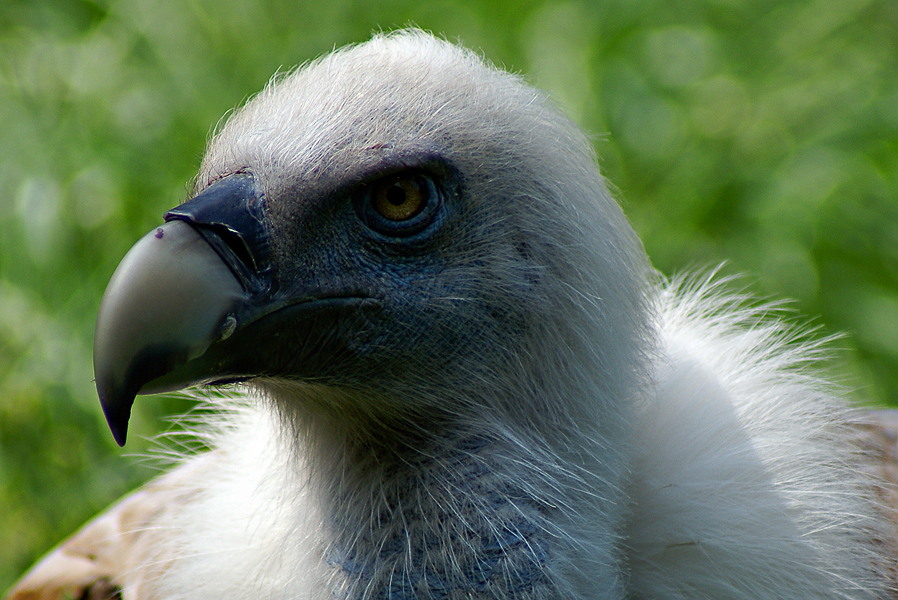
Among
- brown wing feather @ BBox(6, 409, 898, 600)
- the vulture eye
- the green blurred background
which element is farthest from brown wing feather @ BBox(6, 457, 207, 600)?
the green blurred background

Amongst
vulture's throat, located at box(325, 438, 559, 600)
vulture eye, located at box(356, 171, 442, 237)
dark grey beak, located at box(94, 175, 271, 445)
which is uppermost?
vulture eye, located at box(356, 171, 442, 237)

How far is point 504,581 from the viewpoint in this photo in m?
1.59

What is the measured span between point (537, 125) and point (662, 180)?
2.54 meters

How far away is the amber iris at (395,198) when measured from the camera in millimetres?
1591

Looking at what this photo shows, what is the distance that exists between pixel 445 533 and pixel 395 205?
1.81ft

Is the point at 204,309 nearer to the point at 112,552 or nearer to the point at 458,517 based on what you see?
the point at 458,517

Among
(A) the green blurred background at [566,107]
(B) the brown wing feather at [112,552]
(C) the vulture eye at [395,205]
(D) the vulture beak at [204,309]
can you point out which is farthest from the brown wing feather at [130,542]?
(A) the green blurred background at [566,107]

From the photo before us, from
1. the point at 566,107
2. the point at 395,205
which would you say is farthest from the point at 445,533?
the point at 566,107

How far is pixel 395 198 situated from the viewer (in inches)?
62.7

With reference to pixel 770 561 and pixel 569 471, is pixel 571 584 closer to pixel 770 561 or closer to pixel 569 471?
pixel 569 471

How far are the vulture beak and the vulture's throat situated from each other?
0.30m

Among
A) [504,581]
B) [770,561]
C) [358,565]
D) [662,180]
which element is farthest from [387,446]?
[662,180]

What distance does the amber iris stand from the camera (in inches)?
62.6

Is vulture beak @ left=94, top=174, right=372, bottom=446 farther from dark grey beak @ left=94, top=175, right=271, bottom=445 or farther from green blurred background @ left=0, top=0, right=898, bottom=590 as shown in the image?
green blurred background @ left=0, top=0, right=898, bottom=590
